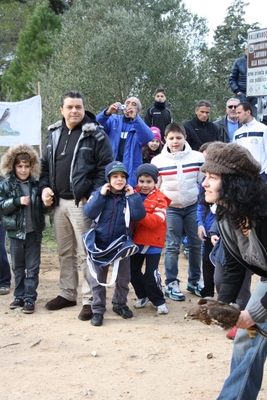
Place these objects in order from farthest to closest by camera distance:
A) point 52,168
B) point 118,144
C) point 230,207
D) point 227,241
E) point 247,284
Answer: point 118,144, point 52,168, point 247,284, point 227,241, point 230,207

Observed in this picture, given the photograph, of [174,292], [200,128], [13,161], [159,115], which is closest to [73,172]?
[13,161]

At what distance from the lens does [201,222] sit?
6.36m

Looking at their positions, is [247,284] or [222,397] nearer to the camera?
[222,397]

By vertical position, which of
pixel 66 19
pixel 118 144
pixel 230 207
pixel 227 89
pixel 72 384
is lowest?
pixel 72 384

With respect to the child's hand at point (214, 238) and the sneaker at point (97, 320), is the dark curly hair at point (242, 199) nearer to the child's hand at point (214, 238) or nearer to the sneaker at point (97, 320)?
the child's hand at point (214, 238)

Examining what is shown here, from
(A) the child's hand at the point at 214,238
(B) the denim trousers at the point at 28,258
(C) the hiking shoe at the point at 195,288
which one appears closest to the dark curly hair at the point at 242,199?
(A) the child's hand at the point at 214,238

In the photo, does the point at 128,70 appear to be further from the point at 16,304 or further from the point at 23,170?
the point at 16,304

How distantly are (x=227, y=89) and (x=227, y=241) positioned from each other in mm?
18705

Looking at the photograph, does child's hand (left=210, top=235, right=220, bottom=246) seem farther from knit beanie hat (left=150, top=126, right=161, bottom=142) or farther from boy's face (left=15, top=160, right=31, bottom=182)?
knit beanie hat (left=150, top=126, right=161, bottom=142)

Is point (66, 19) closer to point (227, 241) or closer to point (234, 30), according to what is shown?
point (234, 30)

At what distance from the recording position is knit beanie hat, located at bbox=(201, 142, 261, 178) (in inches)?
119

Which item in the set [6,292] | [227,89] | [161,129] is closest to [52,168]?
[6,292]

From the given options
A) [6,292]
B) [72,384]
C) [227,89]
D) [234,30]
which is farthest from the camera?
[234,30]

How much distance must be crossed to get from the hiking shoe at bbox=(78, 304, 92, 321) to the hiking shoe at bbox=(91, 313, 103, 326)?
0.43 ft
